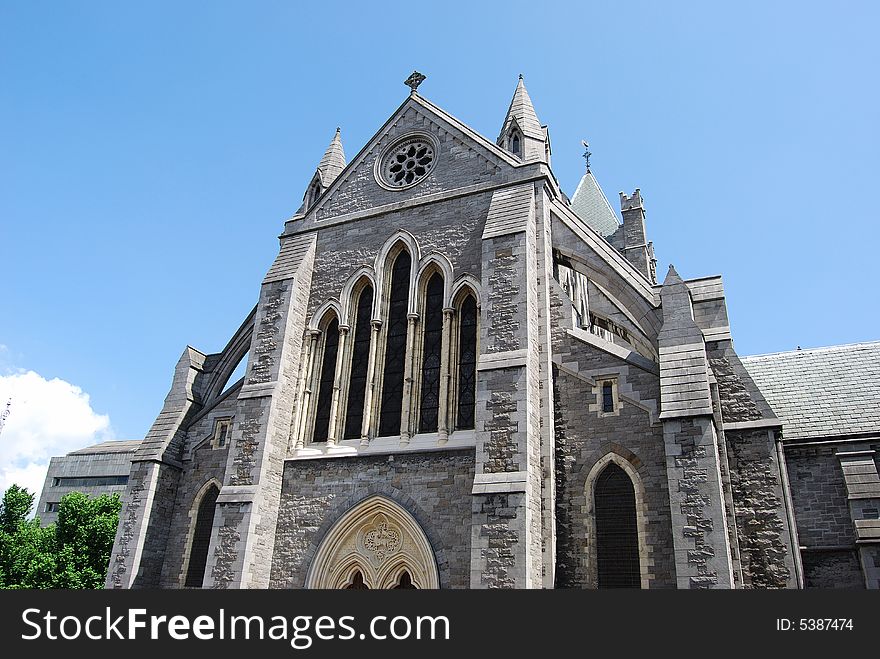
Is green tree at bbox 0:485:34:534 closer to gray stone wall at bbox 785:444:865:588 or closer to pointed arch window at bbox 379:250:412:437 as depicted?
pointed arch window at bbox 379:250:412:437

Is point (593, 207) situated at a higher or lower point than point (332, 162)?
higher

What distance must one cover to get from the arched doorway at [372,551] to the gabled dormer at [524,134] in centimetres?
937

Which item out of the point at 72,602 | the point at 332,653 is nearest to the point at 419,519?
the point at 332,653

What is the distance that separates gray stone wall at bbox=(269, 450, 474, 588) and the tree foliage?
508 inches

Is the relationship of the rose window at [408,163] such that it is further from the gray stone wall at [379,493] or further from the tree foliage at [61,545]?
the tree foliage at [61,545]

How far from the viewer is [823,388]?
752 inches

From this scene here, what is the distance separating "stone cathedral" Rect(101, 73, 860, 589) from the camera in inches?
481

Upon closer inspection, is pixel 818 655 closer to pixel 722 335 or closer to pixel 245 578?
pixel 722 335

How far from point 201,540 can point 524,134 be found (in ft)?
43.8

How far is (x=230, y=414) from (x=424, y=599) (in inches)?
437

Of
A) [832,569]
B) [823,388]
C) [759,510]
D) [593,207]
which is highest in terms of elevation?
[593,207]

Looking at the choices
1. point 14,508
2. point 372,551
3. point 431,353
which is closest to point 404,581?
point 372,551

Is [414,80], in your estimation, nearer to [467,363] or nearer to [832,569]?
[467,363]

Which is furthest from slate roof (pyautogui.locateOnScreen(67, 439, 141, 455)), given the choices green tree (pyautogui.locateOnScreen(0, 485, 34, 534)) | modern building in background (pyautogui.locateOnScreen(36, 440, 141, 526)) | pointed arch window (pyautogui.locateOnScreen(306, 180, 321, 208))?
pointed arch window (pyautogui.locateOnScreen(306, 180, 321, 208))
